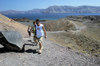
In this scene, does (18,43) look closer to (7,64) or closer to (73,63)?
(7,64)

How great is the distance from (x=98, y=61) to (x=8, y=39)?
5.50m

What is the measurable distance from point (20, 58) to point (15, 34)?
157 centimetres

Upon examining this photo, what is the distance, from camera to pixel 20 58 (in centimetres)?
607

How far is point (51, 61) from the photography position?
6.25 meters

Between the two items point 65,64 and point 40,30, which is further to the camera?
point 40,30

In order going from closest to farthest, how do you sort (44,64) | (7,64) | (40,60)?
1. (7,64)
2. (44,64)
3. (40,60)

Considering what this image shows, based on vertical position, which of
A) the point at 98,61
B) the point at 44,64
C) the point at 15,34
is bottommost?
the point at 98,61

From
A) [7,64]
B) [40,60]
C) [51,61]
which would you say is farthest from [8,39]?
[51,61]

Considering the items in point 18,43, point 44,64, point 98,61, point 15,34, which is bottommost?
point 98,61

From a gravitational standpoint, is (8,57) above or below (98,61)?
above

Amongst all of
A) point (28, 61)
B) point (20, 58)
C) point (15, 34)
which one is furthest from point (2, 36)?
point (28, 61)

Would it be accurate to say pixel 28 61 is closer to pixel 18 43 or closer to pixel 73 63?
A: pixel 18 43

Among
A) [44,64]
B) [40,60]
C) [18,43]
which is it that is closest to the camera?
[44,64]

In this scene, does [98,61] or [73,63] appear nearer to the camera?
[73,63]
